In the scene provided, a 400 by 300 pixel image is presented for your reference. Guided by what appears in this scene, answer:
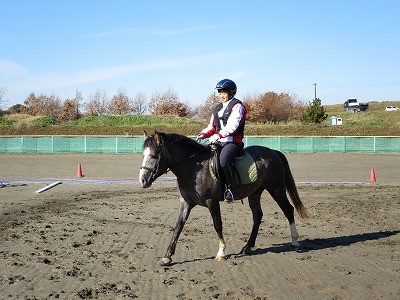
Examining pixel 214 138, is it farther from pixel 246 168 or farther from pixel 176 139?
pixel 246 168

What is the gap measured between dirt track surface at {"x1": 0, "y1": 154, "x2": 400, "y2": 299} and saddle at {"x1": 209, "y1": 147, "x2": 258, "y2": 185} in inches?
47.6

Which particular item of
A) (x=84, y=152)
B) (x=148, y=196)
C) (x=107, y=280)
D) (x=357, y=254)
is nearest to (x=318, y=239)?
(x=357, y=254)

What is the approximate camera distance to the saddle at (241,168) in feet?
26.4

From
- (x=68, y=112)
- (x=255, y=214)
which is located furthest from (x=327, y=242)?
(x=68, y=112)

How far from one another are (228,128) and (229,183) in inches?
33.6

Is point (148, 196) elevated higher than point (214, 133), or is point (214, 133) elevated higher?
point (214, 133)

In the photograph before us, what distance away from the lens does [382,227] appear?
10984 mm

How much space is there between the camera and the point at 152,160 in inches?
301

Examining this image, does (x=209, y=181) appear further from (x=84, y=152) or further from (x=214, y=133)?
(x=84, y=152)

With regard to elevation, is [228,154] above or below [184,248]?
above

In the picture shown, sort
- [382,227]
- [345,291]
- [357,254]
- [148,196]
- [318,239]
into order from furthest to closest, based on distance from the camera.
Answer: [148,196] < [382,227] < [318,239] < [357,254] < [345,291]

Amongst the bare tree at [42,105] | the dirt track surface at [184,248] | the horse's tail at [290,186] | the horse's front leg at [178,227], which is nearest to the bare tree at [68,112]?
the bare tree at [42,105]

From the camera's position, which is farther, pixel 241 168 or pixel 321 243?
pixel 321 243

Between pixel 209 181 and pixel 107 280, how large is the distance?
2.17 meters
